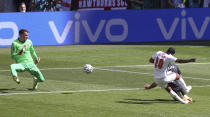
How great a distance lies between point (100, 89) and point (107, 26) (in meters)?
15.2

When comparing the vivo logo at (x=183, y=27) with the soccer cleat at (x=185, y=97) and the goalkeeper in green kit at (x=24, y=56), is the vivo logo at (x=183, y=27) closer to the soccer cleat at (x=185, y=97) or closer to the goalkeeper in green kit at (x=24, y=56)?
the goalkeeper in green kit at (x=24, y=56)

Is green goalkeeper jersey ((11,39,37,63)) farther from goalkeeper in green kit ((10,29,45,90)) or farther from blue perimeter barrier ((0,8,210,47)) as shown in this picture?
blue perimeter barrier ((0,8,210,47))

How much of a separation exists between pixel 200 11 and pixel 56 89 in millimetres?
18594

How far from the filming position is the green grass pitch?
14945 millimetres

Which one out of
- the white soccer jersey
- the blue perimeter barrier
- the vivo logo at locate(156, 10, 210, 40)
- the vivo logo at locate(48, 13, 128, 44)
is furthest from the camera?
the vivo logo at locate(156, 10, 210, 40)

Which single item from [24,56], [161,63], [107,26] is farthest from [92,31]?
[161,63]

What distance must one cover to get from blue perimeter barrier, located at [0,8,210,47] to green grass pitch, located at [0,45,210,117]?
2138 millimetres

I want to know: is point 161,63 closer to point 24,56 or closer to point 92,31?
point 24,56

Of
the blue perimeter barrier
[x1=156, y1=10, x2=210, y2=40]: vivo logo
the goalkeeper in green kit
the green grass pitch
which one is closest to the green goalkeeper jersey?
the goalkeeper in green kit

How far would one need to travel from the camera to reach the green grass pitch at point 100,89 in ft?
49.0

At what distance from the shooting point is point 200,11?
35.7m

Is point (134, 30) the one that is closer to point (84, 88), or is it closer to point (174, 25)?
point (174, 25)

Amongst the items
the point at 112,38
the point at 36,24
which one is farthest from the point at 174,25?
the point at 36,24

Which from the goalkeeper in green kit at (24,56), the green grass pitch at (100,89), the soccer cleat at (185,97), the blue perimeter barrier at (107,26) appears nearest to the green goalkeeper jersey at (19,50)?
the goalkeeper in green kit at (24,56)
